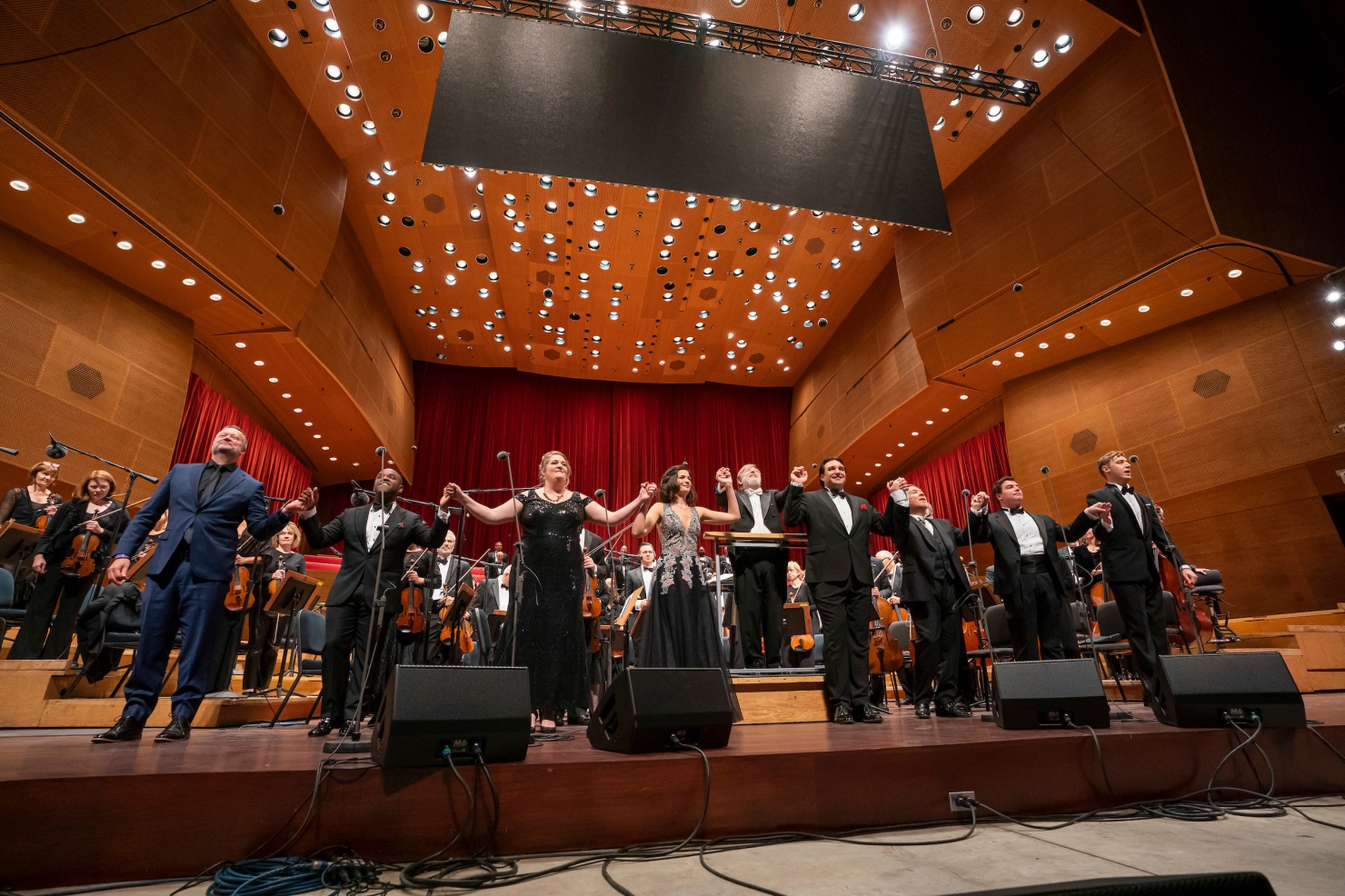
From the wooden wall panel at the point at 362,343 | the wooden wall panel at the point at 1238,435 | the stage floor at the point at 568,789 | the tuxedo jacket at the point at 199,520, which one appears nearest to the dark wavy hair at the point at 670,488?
the stage floor at the point at 568,789

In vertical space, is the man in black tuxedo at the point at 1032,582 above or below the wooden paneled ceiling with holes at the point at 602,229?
below

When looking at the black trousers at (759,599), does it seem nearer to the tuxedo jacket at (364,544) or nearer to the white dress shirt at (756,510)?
the white dress shirt at (756,510)

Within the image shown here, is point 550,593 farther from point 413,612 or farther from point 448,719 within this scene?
point 448,719

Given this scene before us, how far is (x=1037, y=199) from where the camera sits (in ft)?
29.1

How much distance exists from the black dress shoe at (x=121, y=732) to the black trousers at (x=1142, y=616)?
516 centimetres

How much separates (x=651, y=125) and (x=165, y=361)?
6.71 metres

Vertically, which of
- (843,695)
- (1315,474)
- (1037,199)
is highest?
(1037,199)

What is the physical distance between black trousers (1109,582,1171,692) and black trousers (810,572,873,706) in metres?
1.69

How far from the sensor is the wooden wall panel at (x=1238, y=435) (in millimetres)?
7488

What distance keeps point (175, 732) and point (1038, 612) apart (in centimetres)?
467

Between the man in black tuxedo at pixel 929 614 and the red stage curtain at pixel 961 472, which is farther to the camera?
the red stage curtain at pixel 961 472

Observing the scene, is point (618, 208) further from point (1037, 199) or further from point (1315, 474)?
point (1315, 474)

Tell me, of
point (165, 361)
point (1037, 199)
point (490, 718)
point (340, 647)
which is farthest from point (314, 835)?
point (1037, 199)

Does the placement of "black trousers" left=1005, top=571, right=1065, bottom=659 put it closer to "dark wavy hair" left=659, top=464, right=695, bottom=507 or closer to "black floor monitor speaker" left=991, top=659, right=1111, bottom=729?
"black floor monitor speaker" left=991, top=659, right=1111, bottom=729
